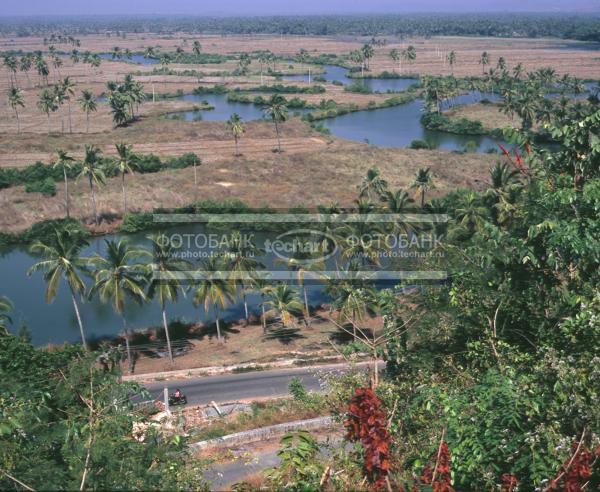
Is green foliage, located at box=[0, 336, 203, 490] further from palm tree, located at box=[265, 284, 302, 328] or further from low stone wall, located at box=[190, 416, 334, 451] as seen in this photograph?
palm tree, located at box=[265, 284, 302, 328]

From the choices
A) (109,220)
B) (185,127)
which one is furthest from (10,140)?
(109,220)

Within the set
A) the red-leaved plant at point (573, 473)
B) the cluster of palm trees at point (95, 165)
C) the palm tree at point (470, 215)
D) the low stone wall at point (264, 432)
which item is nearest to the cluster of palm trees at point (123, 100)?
the cluster of palm trees at point (95, 165)

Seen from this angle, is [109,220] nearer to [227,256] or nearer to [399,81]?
Answer: [227,256]

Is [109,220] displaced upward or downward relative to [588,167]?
downward

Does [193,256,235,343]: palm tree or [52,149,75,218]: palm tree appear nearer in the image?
[193,256,235,343]: palm tree

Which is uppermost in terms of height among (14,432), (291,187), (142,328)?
(14,432)

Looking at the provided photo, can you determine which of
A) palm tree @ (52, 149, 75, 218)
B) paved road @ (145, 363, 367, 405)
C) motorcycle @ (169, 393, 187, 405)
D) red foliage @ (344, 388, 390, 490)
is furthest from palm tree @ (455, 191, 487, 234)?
red foliage @ (344, 388, 390, 490)
